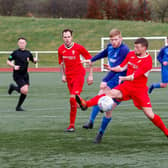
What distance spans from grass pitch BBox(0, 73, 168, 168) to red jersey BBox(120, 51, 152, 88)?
3.15 ft

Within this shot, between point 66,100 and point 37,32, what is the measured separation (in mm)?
42275

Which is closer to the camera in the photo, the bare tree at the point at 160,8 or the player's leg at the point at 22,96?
the player's leg at the point at 22,96

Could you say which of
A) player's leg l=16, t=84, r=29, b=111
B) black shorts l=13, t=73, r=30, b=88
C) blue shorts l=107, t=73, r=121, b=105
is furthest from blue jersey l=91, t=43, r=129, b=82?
black shorts l=13, t=73, r=30, b=88

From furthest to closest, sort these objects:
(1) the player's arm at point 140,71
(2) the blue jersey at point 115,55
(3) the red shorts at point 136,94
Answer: (2) the blue jersey at point 115,55 < (3) the red shorts at point 136,94 < (1) the player's arm at point 140,71

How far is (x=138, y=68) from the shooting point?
322 inches

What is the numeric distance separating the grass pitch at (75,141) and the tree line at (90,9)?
5785cm

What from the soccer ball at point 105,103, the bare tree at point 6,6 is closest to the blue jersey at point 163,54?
the soccer ball at point 105,103

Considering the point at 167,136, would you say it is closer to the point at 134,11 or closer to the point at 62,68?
the point at 62,68

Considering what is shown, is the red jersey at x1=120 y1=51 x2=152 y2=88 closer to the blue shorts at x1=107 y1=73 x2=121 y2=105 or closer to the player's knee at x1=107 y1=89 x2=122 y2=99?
the player's knee at x1=107 y1=89 x2=122 y2=99

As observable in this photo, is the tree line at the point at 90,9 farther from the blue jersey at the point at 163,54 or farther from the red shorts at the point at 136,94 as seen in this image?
the red shorts at the point at 136,94

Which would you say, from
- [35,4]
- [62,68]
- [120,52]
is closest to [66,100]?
[62,68]

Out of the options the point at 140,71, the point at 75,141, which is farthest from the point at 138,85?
the point at 75,141

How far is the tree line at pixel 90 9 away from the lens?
72875mm

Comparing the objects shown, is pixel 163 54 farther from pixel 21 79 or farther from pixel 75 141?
pixel 75 141
